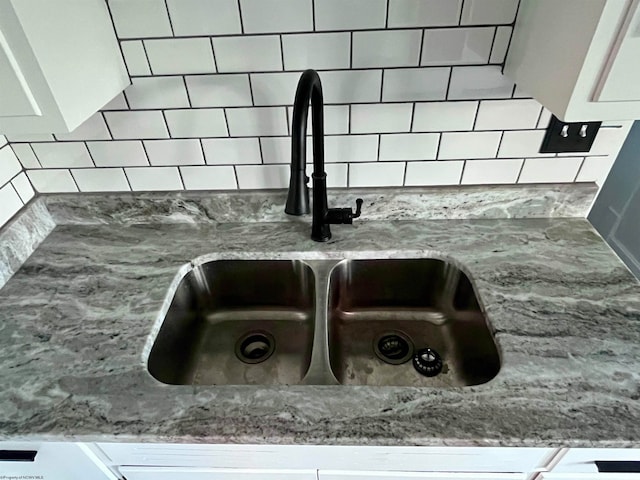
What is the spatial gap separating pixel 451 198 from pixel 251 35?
2.03 feet

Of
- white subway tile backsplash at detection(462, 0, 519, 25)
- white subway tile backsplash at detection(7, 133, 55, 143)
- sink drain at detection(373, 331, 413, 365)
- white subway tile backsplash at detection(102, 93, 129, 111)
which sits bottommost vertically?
sink drain at detection(373, 331, 413, 365)

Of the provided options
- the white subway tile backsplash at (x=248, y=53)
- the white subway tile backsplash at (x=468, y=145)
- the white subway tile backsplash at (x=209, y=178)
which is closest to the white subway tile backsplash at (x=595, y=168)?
the white subway tile backsplash at (x=468, y=145)

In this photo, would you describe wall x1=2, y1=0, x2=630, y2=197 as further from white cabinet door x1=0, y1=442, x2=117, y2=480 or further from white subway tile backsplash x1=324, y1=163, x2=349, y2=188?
white cabinet door x1=0, y1=442, x2=117, y2=480

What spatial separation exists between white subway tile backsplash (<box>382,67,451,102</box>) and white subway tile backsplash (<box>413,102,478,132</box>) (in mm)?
23

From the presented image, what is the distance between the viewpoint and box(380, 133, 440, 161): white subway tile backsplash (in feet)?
3.05

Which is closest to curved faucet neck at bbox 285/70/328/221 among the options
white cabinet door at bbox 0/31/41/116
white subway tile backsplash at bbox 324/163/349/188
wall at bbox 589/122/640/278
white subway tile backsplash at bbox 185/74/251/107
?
white subway tile backsplash at bbox 324/163/349/188

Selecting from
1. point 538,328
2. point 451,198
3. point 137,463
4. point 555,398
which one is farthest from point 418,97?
point 137,463

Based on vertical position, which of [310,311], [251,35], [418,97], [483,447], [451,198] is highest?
[251,35]

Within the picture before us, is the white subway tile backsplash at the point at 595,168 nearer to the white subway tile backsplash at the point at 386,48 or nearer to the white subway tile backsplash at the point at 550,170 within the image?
the white subway tile backsplash at the point at 550,170

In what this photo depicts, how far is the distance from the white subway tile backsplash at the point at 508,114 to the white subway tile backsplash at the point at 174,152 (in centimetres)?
69

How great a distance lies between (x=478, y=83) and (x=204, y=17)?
0.60 metres

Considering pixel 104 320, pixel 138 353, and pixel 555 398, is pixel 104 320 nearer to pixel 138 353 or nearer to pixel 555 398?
pixel 138 353

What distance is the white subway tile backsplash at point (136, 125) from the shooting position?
0.92 metres

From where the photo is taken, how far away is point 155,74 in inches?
34.1
